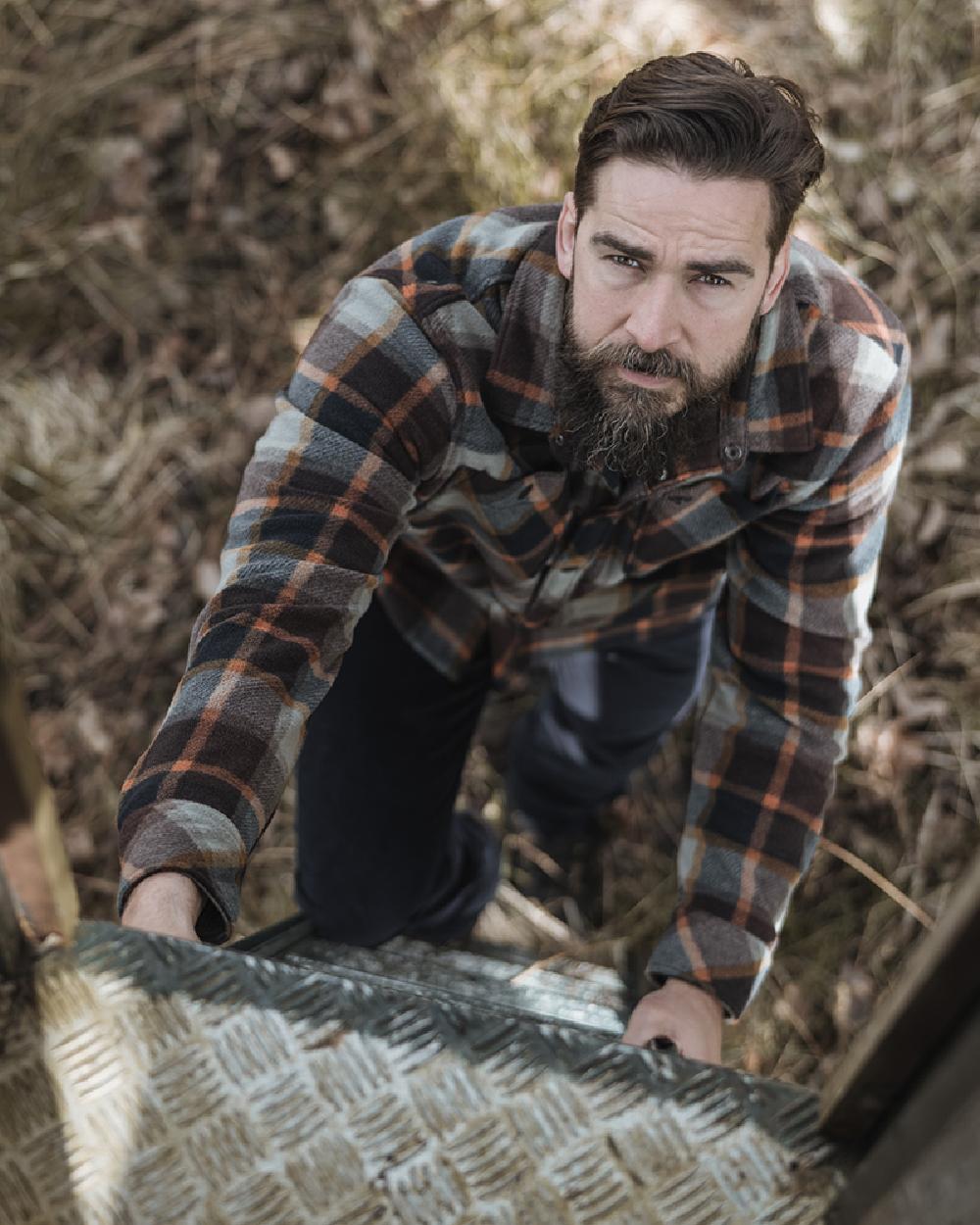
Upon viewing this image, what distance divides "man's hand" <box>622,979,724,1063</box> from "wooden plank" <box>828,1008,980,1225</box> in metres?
0.70

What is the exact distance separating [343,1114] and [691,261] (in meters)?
1.27

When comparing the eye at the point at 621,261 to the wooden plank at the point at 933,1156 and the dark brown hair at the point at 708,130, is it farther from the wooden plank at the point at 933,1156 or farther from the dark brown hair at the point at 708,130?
the wooden plank at the point at 933,1156

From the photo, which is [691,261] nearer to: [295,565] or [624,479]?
[624,479]

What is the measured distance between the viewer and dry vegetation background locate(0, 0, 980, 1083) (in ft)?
10.2

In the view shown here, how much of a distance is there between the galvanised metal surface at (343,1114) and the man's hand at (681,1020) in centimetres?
58

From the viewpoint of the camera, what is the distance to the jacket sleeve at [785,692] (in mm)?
1803

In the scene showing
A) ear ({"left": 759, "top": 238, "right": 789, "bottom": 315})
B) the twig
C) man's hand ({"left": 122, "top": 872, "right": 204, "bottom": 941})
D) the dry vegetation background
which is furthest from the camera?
the dry vegetation background

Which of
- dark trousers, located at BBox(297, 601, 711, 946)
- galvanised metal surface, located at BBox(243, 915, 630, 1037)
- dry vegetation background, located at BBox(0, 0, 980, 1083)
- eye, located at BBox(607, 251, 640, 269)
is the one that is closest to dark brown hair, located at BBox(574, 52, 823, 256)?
eye, located at BBox(607, 251, 640, 269)

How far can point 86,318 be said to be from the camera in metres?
3.45

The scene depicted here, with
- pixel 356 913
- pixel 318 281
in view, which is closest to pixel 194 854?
pixel 356 913

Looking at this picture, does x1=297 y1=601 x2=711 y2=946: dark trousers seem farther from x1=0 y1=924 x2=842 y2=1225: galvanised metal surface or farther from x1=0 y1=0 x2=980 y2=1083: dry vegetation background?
x1=0 y1=924 x2=842 y2=1225: galvanised metal surface

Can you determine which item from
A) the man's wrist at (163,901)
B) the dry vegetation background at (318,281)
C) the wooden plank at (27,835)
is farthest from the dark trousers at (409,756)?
the wooden plank at (27,835)

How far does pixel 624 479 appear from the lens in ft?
6.16

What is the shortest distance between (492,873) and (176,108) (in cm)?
265
